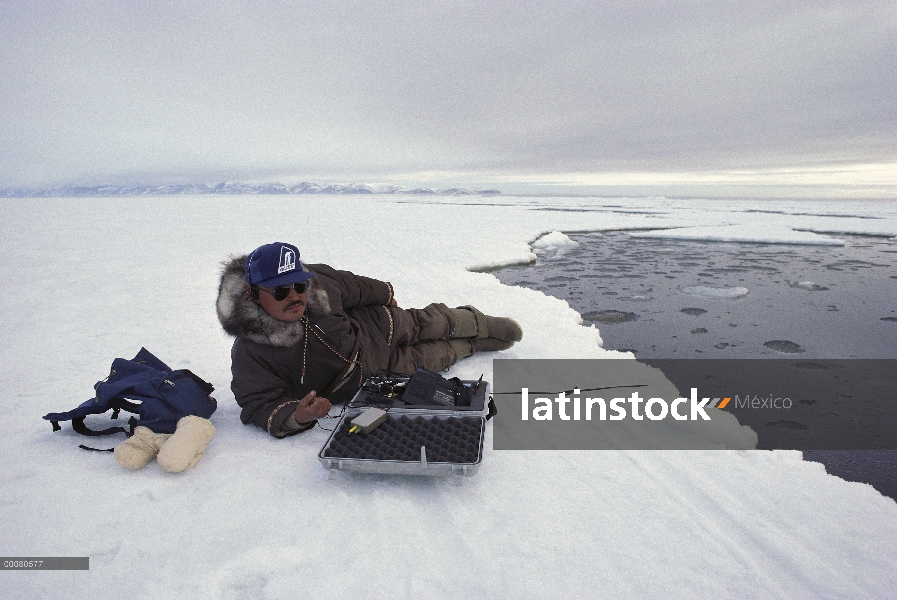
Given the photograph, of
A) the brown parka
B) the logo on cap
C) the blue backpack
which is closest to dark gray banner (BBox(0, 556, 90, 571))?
the blue backpack

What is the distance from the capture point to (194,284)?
24.7ft

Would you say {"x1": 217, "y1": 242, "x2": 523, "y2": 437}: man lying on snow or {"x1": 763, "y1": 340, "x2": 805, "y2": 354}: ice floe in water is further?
{"x1": 763, "y1": 340, "x2": 805, "y2": 354}: ice floe in water

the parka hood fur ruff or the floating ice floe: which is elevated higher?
the parka hood fur ruff

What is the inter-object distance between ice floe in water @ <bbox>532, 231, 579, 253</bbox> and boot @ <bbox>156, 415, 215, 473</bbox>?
10828mm

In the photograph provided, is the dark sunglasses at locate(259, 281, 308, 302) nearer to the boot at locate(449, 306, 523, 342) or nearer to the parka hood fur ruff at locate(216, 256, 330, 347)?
the parka hood fur ruff at locate(216, 256, 330, 347)

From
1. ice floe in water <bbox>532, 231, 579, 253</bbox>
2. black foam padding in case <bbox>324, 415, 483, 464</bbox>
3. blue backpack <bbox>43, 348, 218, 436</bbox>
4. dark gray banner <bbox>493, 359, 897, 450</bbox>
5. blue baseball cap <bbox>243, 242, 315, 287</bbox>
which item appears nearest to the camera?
black foam padding in case <bbox>324, 415, 483, 464</bbox>

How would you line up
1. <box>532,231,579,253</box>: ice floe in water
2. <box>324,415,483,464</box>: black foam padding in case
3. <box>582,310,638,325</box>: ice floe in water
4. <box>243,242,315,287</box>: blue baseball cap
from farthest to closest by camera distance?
1. <box>532,231,579,253</box>: ice floe in water
2. <box>582,310,638,325</box>: ice floe in water
3. <box>243,242,315,287</box>: blue baseball cap
4. <box>324,415,483,464</box>: black foam padding in case

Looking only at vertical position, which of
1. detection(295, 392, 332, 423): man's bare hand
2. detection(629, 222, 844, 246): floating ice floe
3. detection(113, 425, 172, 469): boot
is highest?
detection(629, 222, 844, 246): floating ice floe

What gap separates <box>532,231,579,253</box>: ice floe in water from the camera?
1297 centimetres

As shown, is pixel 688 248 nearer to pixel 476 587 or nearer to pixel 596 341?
pixel 596 341

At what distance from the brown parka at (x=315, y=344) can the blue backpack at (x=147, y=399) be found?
268 millimetres

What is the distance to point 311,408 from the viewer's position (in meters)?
2.62

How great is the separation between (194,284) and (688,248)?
12.0 meters

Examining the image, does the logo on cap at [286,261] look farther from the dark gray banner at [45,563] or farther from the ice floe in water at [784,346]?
the ice floe in water at [784,346]
